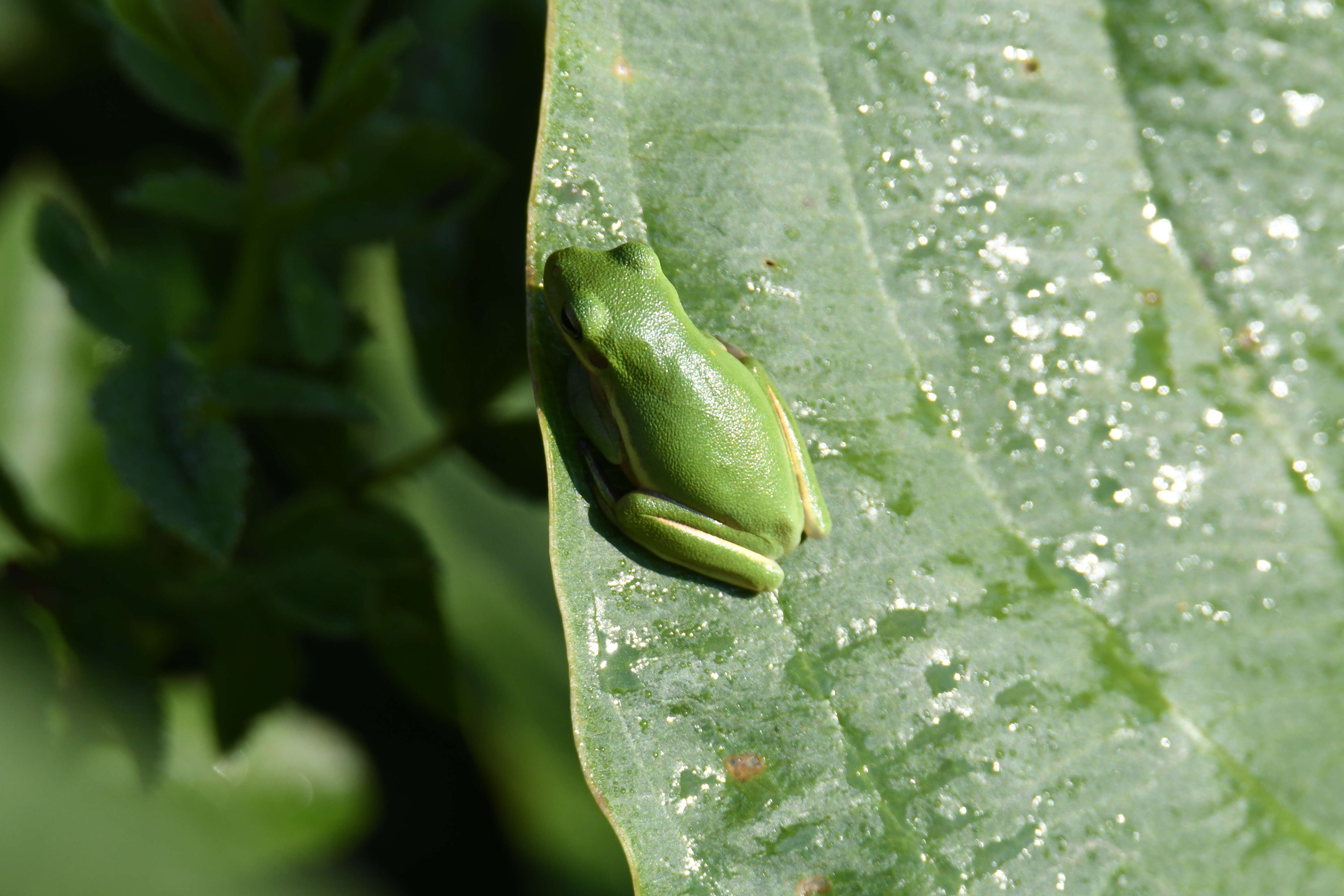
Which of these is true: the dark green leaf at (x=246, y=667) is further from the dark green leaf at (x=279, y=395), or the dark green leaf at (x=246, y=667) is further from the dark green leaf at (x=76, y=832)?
the dark green leaf at (x=76, y=832)

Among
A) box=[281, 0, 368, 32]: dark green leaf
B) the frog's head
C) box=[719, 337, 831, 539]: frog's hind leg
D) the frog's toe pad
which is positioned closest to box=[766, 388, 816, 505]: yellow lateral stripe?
box=[719, 337, 831, 539]: frog's hind leg

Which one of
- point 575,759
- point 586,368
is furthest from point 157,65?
point 575,759

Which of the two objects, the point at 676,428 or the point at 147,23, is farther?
the point at 676,428

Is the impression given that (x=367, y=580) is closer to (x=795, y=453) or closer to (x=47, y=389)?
(x=795, y=453)

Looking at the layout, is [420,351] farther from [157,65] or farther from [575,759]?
[575,759]

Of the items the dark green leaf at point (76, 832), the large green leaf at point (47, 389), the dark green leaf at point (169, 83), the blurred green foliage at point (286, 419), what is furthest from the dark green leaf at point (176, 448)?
the dark green leaf at point (76, 832)

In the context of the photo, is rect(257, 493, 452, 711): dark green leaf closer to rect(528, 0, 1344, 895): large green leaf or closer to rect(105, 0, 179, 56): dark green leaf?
rect(528, 0, 1344, 895): large green leaf

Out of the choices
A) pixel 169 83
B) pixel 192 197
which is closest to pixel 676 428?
pixel 192 197
